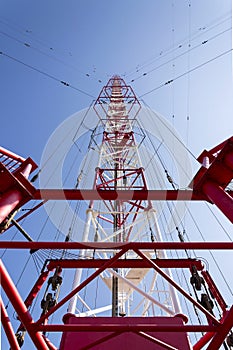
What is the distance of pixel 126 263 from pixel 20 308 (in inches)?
90.0

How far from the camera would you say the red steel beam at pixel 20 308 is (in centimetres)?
375

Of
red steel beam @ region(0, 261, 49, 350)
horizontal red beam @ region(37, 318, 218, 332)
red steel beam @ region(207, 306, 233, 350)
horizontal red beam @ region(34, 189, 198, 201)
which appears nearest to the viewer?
red steel beam @ region(0, 261, 49, 350)

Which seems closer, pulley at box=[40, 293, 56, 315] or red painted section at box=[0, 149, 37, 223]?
red painted section at box=[0, 149, 37, 223]

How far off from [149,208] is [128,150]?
469 centimetres

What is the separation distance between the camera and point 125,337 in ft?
14.7

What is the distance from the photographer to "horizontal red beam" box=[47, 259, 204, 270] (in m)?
5.59

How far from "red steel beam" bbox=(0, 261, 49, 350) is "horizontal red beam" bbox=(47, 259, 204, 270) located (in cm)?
164

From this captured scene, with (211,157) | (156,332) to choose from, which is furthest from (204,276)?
(211,157)

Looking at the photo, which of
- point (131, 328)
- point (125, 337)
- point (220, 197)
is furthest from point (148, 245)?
point (125, 337)

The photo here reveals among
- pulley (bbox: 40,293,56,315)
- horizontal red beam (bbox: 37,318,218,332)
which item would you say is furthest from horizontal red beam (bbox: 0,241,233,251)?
pulley (bbox: 40,293,56,315)

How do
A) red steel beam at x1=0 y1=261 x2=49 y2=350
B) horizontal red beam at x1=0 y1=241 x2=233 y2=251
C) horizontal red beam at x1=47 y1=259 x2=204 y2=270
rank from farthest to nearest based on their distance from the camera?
horizontal red beam at x1=47 y1=259 x2=204 y2=270 → horizontal red beam at x1=0 y1=241 x2=233 y2=251 → red steel beam at x1=0 y1=261 x2=49 y2=350

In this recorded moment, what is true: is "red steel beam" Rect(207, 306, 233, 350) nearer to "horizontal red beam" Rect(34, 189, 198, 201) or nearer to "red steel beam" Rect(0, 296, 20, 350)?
"horizontal red beam" Rect(34, 189, 198, 201)

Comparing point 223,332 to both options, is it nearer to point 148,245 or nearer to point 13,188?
point 148,245

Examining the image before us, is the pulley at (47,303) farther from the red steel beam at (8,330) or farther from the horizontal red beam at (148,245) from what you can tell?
the horizontal red beam at (148,245)
